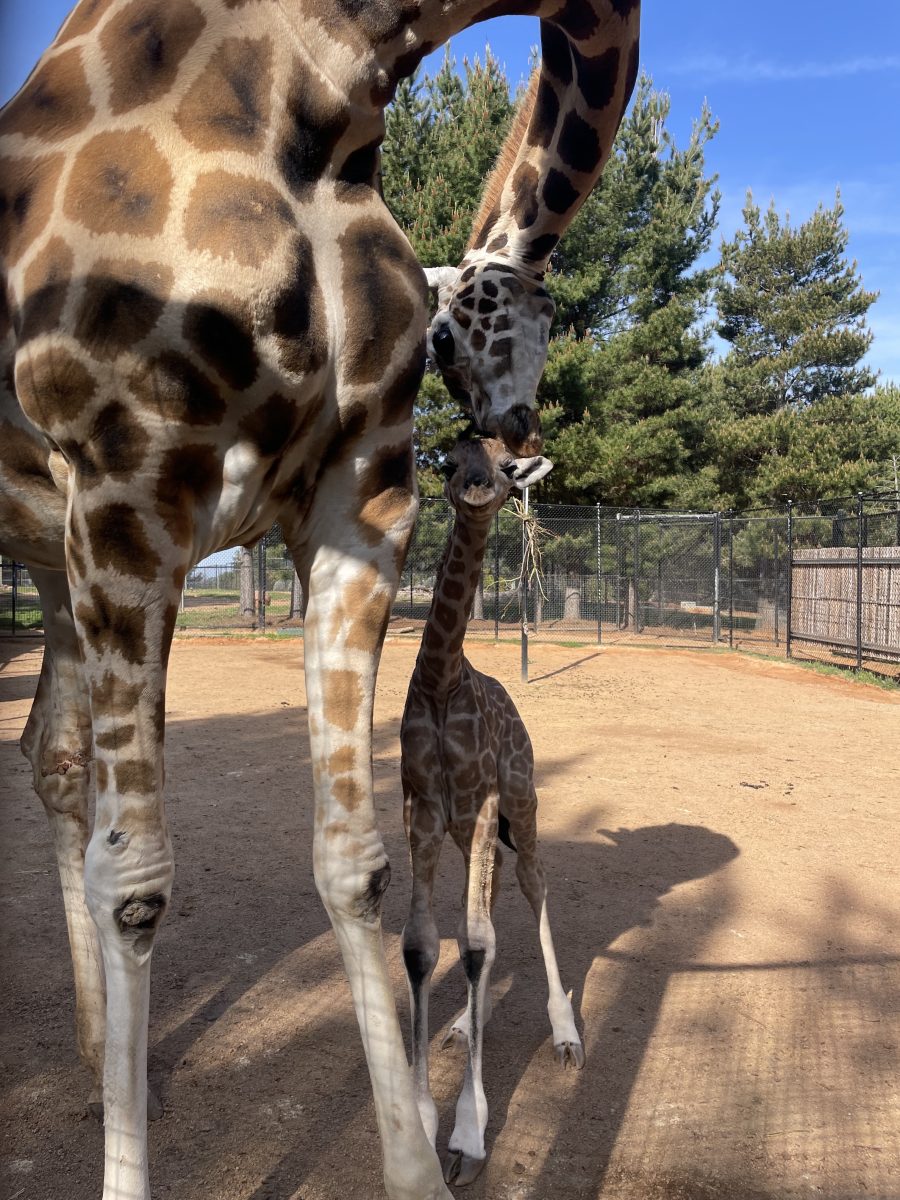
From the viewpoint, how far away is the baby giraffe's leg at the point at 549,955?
10.7ft

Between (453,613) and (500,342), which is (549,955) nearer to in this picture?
(453,613)

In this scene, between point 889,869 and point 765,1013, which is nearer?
point 765,1013

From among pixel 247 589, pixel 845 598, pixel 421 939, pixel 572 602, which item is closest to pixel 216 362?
pixel 421 939

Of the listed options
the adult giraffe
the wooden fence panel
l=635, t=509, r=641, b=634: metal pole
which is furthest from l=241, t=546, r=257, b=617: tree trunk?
the adult giraffe

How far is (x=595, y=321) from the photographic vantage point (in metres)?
25.4

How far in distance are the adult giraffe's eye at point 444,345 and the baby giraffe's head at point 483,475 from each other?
2.68 ft

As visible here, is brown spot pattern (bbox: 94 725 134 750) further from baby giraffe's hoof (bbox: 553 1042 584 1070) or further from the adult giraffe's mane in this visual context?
baby giraffe's hoof (bbox: 553 1042 584 1070)

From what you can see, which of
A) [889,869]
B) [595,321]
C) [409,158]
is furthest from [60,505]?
[595,321]

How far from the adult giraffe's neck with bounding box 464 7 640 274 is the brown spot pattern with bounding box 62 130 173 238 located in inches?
32.6

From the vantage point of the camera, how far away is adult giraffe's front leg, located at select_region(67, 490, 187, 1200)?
66.6 inches

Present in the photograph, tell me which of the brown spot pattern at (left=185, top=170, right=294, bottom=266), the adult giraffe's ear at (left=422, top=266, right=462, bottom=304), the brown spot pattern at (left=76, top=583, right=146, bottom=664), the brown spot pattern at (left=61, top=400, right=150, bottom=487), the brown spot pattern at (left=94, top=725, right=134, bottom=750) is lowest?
the brown spot pattern at (left=94, top=725, right=134, bottom=750)

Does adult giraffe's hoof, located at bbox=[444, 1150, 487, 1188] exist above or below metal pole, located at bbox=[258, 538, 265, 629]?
below

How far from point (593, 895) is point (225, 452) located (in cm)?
399

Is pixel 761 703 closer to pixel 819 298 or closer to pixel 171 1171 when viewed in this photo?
pixel 171 1171
